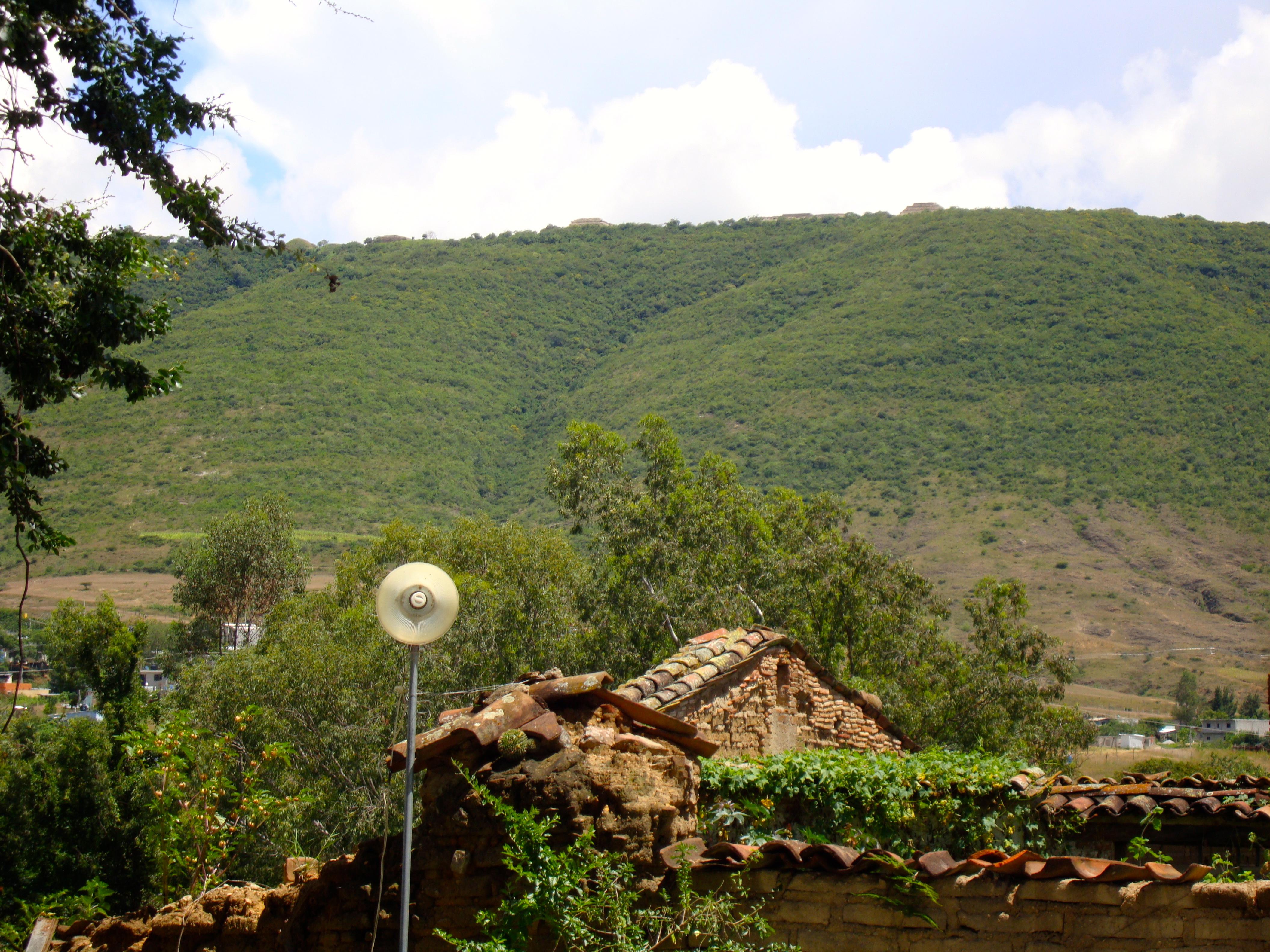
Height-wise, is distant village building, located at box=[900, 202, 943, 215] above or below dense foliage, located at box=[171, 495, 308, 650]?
above

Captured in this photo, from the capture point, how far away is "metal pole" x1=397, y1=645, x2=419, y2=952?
16.1ft

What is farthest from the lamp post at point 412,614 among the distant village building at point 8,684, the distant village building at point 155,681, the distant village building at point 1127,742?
the distant village building at point 1127,742

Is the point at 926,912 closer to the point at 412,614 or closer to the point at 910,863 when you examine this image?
the point at 910,863

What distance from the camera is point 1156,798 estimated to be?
809cm

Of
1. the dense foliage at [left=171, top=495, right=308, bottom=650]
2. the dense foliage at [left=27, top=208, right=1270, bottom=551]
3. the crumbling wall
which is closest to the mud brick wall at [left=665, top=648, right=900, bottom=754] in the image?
the crumbling wall

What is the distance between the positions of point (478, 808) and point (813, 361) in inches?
3078

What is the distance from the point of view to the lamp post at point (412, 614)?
16.6 feet

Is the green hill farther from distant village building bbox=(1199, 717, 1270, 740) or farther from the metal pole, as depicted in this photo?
the metal pole

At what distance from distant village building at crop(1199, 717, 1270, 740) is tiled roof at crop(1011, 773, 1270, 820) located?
135 feet

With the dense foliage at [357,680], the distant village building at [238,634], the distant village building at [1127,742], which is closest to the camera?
the dense foliage at [357,680]

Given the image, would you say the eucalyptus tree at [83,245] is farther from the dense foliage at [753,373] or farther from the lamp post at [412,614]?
the dense foliage at [753,373]

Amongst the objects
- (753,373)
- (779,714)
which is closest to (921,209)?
(753,373)

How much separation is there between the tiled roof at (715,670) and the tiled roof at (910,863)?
111 inches

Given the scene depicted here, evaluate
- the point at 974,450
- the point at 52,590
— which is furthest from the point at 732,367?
the point at 52,590
